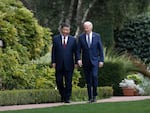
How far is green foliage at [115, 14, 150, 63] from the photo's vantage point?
3095 cm

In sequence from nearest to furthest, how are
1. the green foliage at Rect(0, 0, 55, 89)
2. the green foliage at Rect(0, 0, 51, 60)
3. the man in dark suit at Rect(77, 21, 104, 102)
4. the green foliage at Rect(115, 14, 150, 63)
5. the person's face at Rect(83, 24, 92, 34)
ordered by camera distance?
the person's face at Rect(83, 24, 92, 34) → the man in dark suit at Rect(77, 21, 104, 102) → the green foliage at Rect(0, 0, 55, 89) → the green foliage at Rect(0, 0, 51, 60) → the green foliage at Rect(115, 14, 150, 63)

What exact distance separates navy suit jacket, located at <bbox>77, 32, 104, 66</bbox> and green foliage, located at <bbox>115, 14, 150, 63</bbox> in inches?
745

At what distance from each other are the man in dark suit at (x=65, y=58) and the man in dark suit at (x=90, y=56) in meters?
0.22

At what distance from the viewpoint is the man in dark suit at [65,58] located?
1196 cm

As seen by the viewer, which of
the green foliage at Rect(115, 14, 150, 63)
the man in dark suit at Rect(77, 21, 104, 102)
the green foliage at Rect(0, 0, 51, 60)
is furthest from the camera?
the green foliage at Rect(115, 14, 150, 63)

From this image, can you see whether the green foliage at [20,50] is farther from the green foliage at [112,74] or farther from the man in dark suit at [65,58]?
the green foliage at [112,74]

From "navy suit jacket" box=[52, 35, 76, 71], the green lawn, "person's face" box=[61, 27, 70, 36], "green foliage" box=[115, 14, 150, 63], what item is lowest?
the green lawn

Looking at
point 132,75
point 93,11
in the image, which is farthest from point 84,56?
point 93,11

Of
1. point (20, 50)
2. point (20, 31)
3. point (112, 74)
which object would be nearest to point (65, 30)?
point (20, 50)

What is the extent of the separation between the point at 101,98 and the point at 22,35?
276 cm

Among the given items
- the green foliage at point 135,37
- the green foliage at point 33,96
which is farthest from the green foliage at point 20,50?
the green foliage at point 135,37

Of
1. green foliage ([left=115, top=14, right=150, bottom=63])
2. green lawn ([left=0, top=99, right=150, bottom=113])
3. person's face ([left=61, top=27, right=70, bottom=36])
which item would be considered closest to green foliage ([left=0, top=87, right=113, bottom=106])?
person's face ([left=61, top=27, right=70, bottom=36])

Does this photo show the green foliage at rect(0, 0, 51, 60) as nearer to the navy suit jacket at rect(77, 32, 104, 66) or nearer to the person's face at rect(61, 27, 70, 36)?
the person's face at rect(61, 27, 70, 36)

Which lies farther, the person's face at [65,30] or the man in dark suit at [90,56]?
the person's face at [65,30]
